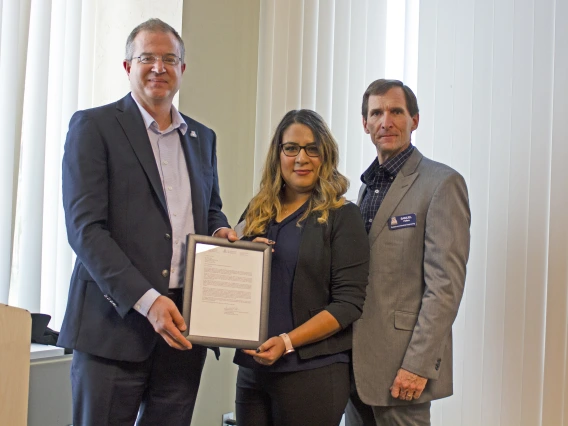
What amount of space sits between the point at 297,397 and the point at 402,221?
2.19ft

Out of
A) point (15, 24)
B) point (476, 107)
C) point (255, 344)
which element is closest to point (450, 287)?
point (255, 344)

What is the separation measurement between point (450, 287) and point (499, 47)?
4.39 ft

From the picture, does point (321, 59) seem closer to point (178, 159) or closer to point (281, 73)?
point (281, 73)

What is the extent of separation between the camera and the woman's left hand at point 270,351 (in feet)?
6.24

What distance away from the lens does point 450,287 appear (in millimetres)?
2055

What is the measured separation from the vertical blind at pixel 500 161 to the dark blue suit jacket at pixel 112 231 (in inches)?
59.9

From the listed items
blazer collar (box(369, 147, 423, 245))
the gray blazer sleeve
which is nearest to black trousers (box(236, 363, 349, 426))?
the gray blazer sleeve

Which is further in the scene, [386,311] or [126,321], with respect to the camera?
[386,311]

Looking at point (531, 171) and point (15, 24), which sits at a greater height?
point (15, 24)

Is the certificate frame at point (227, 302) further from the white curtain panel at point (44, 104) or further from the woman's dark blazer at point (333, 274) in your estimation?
the white curtain panel at point (44, 104)

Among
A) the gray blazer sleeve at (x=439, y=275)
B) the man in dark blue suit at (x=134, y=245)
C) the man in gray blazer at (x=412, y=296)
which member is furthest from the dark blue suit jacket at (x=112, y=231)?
the gray blazer sleeve at (x=439, y=275)

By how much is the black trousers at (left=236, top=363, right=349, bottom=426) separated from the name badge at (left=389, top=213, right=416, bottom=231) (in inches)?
19.2

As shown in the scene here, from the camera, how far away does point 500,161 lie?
2.83 m

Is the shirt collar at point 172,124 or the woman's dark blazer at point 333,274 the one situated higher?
the shirt collar at point 172,124
